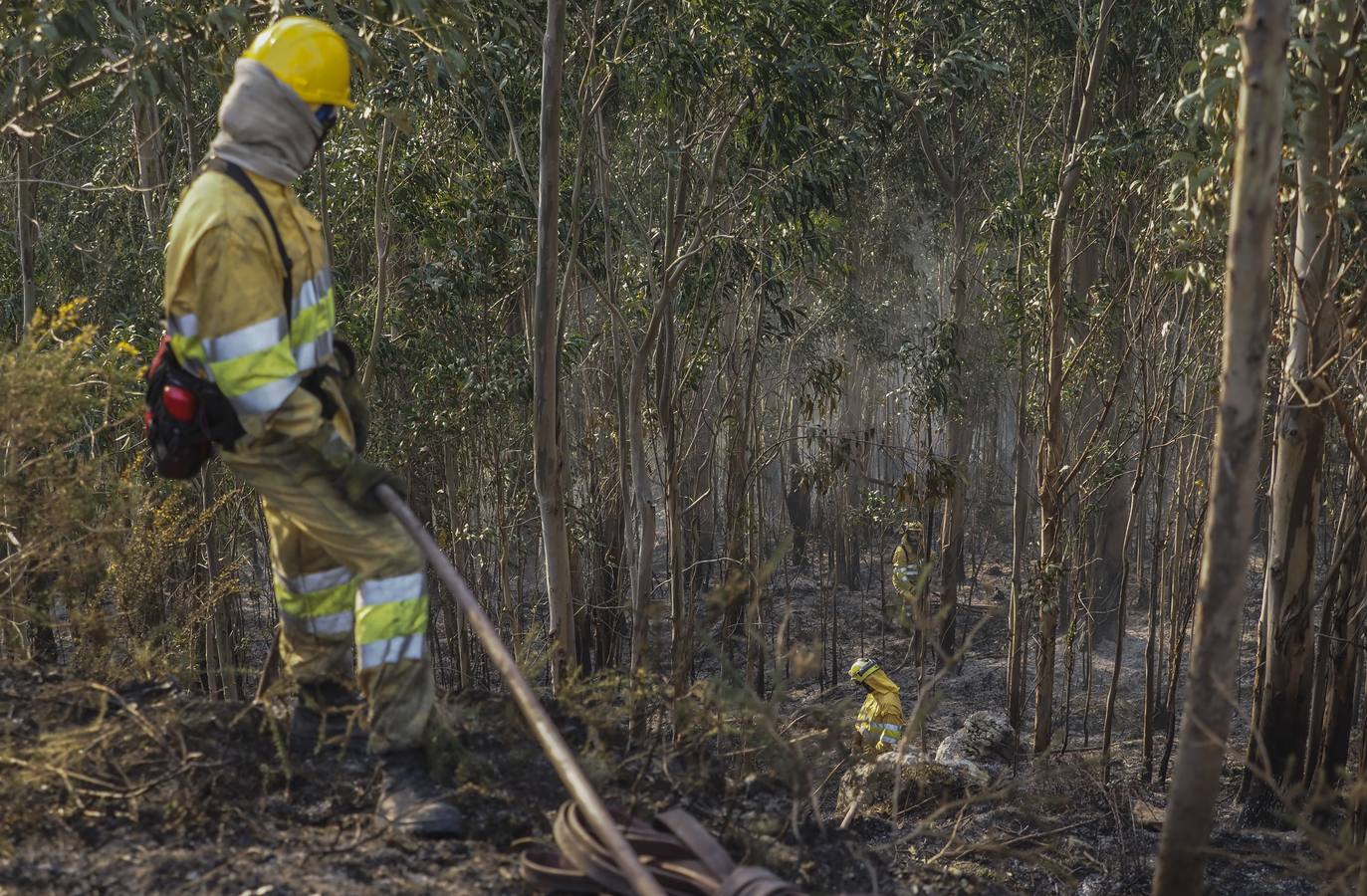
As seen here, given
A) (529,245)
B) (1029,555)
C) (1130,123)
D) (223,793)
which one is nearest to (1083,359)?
(1130,123)

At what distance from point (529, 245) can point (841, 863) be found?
7.37m

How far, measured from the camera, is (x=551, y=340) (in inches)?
328

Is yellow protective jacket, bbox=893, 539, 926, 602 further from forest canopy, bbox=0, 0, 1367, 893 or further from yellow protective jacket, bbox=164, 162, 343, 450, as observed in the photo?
yellow protective jacket, bbox=164, 162, 343, 450

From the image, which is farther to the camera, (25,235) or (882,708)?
(882,708)

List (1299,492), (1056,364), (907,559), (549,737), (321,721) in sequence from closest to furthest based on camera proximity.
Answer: (549,737)
(321,721)
(1299,492)
(1056,364)
(907,559)

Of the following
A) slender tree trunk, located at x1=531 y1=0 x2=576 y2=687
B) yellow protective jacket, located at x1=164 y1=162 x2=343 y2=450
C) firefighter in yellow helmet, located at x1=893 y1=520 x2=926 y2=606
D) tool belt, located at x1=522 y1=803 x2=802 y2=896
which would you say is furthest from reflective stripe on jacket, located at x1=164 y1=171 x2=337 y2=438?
firefighter in yellow helmet, located at x1=893 y1=520 x2=926 y2=606

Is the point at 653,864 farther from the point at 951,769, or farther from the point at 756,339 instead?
the point at 756,339

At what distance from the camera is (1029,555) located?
21.8 m

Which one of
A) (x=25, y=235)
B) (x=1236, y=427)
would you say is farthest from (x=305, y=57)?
(x=25, y=235)

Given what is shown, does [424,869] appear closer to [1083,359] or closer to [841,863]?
[841,863]

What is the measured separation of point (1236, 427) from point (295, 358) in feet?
8.22

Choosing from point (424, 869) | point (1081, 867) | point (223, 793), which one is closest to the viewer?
point (424, 869)

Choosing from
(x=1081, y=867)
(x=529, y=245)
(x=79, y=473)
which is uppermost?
(x=529, y=245)

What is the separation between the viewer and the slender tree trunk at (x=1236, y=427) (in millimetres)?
3258
